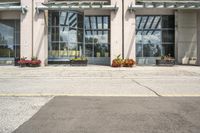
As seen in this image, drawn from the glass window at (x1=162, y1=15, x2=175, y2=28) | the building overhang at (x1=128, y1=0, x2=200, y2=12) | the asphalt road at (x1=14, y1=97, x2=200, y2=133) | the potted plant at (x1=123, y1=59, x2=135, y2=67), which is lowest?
the asphalt road at (x1=14, y1=97, x2=200, y2=133)

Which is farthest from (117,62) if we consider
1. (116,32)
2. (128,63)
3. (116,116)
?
(116,116)

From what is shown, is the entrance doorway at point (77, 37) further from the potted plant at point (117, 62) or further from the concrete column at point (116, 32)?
the potted plant at point (117, 62)

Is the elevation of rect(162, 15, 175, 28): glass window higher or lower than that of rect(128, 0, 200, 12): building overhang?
lower

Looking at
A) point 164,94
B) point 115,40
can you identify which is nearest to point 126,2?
point 115,40

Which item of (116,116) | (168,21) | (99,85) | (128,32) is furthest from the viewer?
(168,21)

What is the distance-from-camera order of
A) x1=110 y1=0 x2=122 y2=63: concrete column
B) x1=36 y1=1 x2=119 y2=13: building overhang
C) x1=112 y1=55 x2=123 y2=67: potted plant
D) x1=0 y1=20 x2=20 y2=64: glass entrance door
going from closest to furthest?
x1=112 y1=55 x2=123 y2=67: potted plant → x1=36 y1=1 x2=119 y2=13: building overhang → x1=110 y1=0 x2=122 y2=63: concrete column → x1=0 y1=20 x2=20 y2=64: glass entrance door

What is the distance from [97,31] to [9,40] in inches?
402

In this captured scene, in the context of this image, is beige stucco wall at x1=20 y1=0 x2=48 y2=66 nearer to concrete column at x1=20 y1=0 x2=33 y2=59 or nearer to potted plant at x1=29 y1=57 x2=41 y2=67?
concrete column at x1=20 y1=0 x2=33 y2=59

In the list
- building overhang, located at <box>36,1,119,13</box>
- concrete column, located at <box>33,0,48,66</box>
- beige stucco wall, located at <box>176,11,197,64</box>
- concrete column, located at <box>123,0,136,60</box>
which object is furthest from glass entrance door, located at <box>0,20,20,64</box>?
beige stucco wall, located at <box>176,11,197,64</box>

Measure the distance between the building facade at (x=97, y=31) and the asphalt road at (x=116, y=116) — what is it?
69.5 ft

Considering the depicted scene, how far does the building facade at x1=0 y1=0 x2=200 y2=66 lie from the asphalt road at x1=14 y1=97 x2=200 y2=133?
2119 centimetres

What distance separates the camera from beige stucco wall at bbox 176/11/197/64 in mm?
34750

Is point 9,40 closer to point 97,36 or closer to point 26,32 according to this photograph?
point 26,32

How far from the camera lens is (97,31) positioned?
36.7 metres
